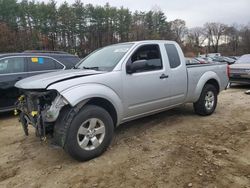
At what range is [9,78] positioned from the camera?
269 inches

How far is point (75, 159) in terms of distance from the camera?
3959 mm

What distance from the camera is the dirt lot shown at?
11.3 ft

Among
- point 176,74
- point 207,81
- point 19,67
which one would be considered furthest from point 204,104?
point 19,67

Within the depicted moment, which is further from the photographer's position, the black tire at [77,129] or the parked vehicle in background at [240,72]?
the parked vehicle in background at [240,72]

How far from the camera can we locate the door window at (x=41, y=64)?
7400 mm

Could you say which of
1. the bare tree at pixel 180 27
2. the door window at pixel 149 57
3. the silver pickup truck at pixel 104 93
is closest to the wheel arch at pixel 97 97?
the silver pickup truck at pixel 104 93

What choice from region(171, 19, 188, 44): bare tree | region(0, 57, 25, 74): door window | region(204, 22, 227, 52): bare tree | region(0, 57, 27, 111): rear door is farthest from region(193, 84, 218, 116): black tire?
region(204, 22, 227, 52): bare tree

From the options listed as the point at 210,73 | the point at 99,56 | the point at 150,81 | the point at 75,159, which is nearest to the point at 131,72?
the point at 150,81

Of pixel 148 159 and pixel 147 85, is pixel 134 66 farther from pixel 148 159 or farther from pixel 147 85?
pixel 148 159

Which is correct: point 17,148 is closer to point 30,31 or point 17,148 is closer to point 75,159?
point 75,159

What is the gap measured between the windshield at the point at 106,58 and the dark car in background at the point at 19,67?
2360 mm

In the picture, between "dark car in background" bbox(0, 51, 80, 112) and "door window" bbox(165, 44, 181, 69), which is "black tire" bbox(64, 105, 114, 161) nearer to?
"door window" bbox(165, 44, 181, 69)

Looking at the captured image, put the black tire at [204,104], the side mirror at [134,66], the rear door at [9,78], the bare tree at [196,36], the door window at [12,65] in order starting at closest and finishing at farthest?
the side mirror at [134,66] → the black tire at [204,104] → the rear door at [9,78] → the door window at [12,65] → the bare tree at [196,36]

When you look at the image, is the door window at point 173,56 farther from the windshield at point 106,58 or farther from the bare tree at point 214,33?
the bare tree at point 214,33
